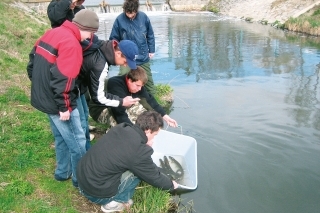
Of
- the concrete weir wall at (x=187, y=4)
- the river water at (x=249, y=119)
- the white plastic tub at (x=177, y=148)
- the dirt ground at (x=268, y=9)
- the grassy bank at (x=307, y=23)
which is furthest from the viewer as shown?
the concrete weir wall at (x=187, y=4)

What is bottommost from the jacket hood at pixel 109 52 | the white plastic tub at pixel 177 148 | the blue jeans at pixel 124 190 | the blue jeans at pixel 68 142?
the white plastic tub at pixel 177 148

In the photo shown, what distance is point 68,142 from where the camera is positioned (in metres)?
3.70

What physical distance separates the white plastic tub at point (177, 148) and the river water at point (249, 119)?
1.14 ft

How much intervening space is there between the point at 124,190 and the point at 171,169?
1.34m

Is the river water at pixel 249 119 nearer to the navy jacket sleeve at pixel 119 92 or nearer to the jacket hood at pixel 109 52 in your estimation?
the navy jacket sleeve at pixel 119 92

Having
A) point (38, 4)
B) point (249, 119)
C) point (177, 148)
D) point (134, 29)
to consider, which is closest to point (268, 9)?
point (38, 4)

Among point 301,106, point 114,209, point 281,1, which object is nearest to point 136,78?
point 114,209

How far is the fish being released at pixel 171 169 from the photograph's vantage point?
4.75m

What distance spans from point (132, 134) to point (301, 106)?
5.96 m

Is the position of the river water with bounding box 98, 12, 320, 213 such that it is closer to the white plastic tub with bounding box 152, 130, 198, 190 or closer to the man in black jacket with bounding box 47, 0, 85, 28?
the white plastic tub with bounding box 152, 130, 198, 190

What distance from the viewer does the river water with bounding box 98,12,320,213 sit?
15.4ft

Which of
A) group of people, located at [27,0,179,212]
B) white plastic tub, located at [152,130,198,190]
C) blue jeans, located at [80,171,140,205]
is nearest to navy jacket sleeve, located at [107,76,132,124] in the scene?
group of people, located at [27,0,179,212]

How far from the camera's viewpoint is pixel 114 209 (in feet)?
12.2

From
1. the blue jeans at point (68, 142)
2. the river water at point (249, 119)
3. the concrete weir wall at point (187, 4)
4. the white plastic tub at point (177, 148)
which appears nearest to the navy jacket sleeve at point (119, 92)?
the blue jeans at point (68, 142)
